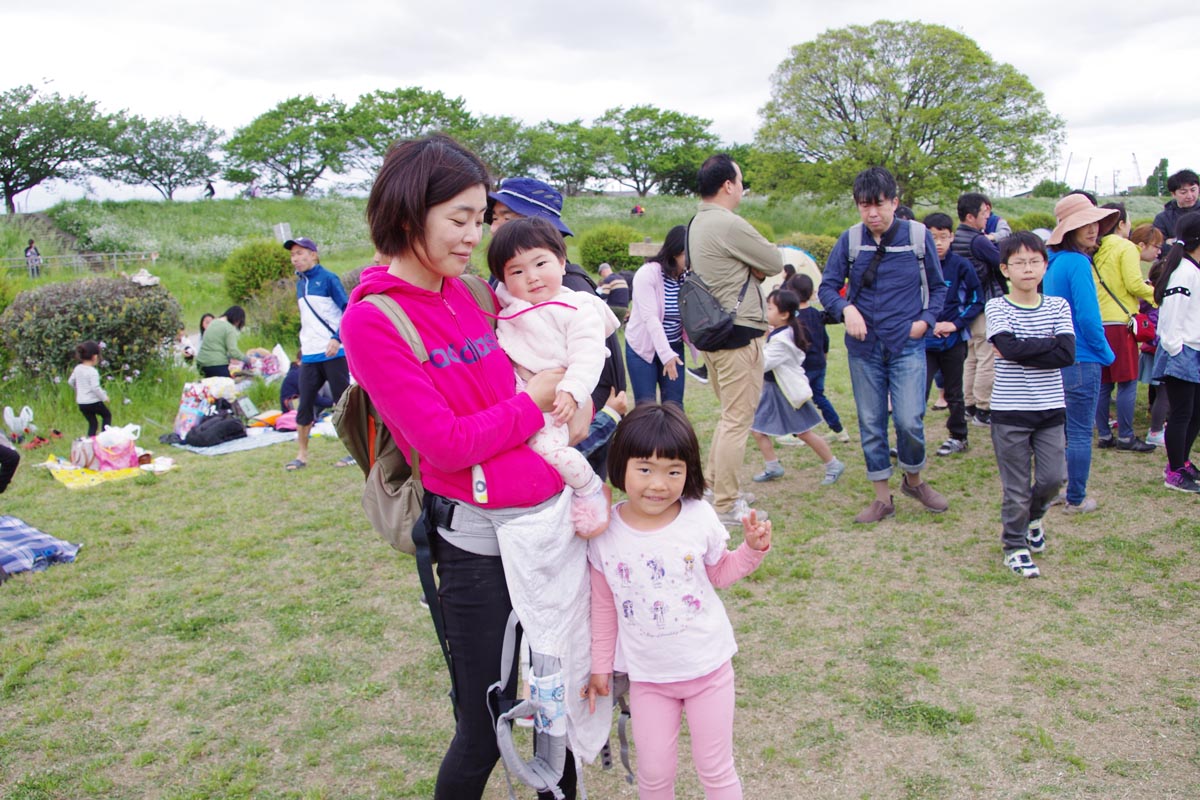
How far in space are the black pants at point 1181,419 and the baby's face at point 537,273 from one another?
14.7ft

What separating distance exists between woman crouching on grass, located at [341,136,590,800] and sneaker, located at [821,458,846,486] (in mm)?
4223

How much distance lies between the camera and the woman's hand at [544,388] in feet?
6.15

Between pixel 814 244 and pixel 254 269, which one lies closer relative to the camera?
pixel 254 269

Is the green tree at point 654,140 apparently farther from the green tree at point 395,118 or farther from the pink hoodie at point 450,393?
the pink hoodie at point 450,393

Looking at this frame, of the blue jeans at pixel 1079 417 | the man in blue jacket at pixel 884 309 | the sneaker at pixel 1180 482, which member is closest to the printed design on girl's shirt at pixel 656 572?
the man in blue jacket at pixel 884 309

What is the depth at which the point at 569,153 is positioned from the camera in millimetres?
51188

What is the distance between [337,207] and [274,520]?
36974mm

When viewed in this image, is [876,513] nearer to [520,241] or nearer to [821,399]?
[821,399]

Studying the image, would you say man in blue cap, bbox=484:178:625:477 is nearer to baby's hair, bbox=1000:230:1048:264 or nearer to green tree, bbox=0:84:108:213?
baby's hair, bbox=1000:230:1048:264

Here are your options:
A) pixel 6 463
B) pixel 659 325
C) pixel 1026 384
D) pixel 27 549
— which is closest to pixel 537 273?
pixel 1026 384

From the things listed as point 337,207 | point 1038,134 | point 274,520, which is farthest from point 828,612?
point 337,207

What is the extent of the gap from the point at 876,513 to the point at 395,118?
161 feet

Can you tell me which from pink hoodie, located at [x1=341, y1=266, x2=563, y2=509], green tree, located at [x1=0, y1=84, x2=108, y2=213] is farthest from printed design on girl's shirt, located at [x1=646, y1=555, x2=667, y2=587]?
green tree, located at [x1=0, y1=84, x2=108, y2=213]

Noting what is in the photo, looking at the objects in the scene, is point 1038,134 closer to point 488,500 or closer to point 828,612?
point 828,612
